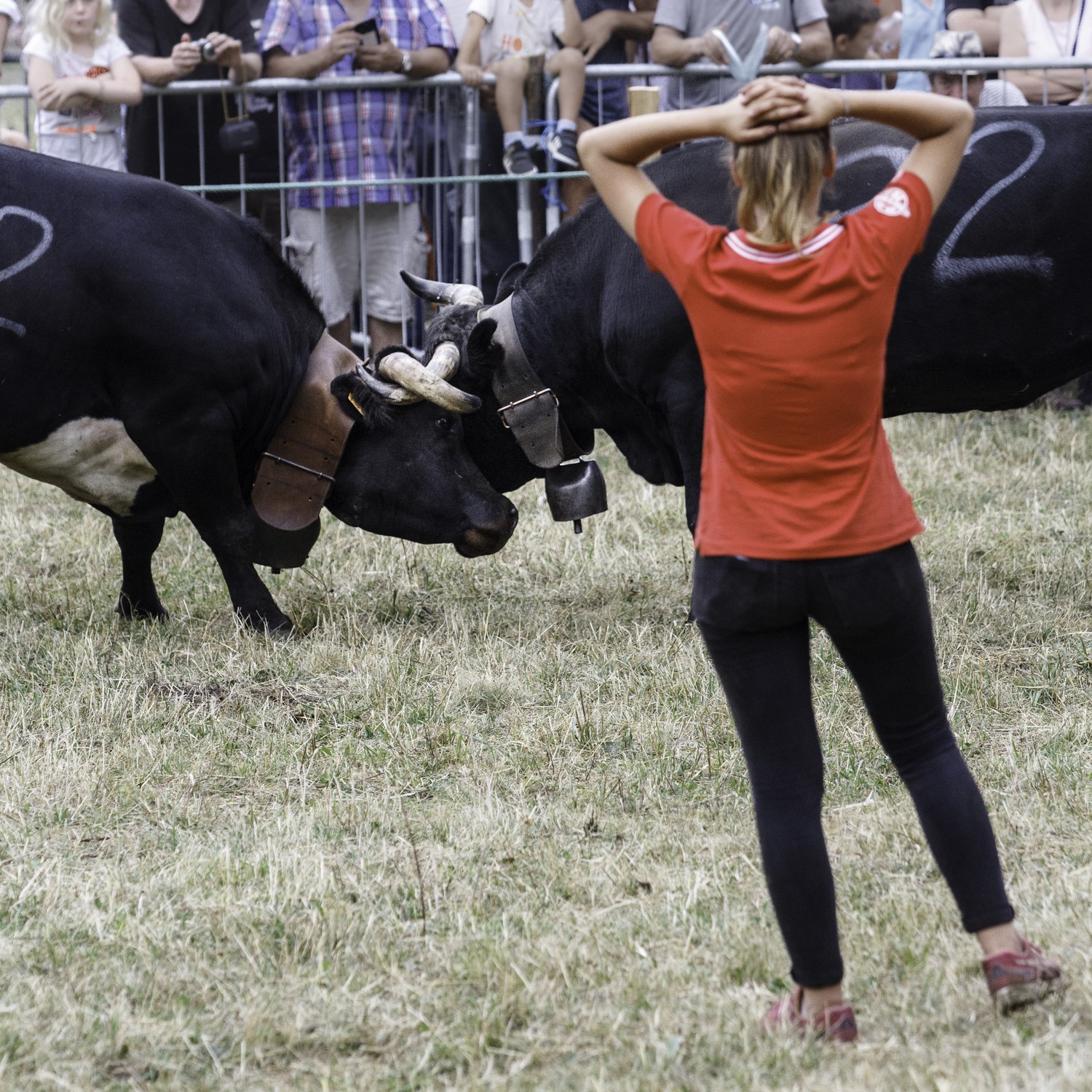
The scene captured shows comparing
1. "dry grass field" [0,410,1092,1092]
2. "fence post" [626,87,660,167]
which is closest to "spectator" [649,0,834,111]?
"fence post" [626,87,660,167]

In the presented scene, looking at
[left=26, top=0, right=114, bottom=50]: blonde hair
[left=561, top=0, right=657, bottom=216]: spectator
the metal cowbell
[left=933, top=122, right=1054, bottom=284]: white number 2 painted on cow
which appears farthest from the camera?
[left=561, top=0, right=657, bottom=216]: spectator

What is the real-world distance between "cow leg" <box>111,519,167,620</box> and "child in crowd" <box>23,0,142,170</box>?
8.87 ft

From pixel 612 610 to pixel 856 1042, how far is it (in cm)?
315

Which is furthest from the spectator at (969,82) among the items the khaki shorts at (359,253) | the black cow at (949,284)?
the black cow at (949,284)

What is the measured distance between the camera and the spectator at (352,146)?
7.88 meters

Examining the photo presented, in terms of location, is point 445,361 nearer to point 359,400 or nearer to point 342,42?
point 359,400

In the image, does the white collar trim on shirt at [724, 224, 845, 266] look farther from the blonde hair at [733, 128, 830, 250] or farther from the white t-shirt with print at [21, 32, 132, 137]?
the white t-shirt with print at [21, 32, 132, 137]

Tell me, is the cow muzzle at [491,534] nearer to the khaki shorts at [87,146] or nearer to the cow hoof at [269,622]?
the cow hoof at [269,622]

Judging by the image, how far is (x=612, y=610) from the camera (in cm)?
564

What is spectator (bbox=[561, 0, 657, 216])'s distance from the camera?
842 cm

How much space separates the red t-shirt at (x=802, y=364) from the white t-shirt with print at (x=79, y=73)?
19.6 feet

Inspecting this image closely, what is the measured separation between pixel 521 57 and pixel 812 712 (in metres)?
6.27

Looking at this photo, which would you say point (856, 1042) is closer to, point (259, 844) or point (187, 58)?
point (259, 844)

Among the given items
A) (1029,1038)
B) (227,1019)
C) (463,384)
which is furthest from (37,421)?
(1029,1038)
